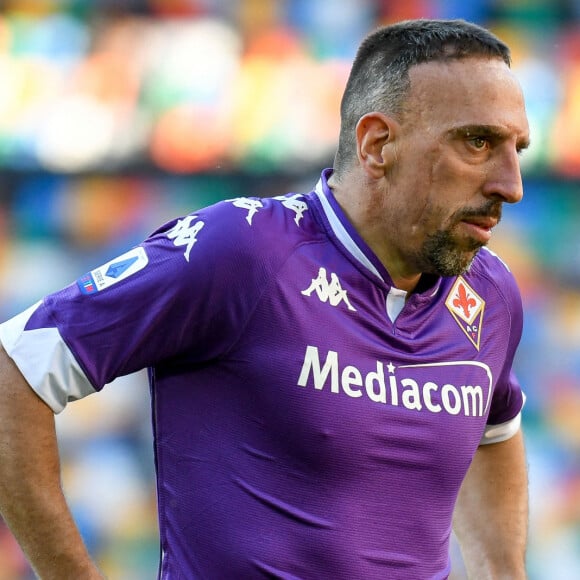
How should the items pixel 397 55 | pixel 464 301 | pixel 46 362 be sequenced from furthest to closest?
pixel 464 301 → pixel 397 55 → pixel 46 362

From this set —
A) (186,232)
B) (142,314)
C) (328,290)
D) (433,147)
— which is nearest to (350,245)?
(328,290)

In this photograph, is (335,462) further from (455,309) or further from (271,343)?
(455,309)

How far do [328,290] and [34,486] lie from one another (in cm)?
69

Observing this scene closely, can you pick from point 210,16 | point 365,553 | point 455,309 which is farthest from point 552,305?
point 365,553

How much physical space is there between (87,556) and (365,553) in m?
0.53

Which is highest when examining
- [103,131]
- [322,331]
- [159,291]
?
[159,291]

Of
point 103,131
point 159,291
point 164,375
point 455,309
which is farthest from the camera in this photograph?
point 103,131

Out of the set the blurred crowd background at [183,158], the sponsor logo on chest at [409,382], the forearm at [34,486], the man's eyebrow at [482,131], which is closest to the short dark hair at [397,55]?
the man's eyebrow at [482,131]

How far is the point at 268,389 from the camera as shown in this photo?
7.25 feet

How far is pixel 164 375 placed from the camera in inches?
90.4

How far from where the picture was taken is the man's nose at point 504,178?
7.61 feet

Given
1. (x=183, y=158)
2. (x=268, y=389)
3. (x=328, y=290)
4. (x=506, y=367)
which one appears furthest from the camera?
(x=183, y=158)

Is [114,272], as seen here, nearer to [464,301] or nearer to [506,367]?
[464,301]

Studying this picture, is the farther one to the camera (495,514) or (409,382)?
(495,514)
